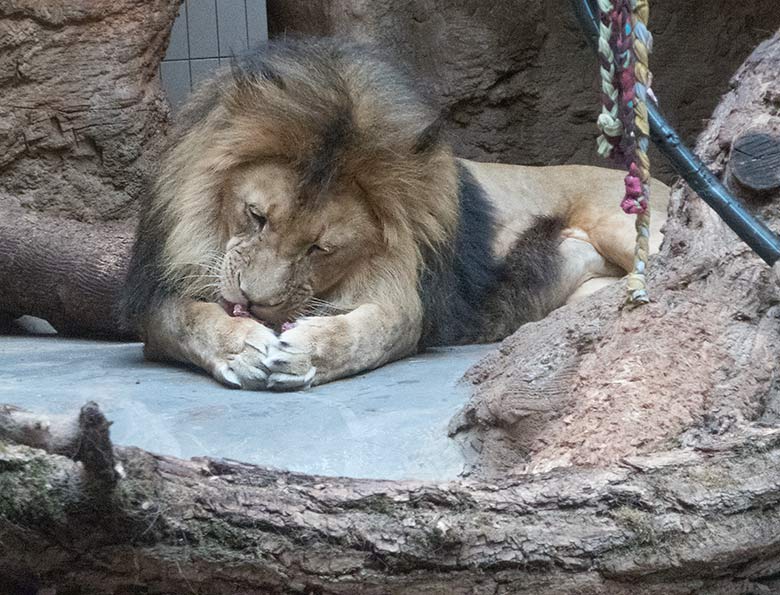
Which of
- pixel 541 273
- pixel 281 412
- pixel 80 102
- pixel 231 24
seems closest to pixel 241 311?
pixel 281 412

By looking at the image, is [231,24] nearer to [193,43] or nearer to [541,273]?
[193,43]

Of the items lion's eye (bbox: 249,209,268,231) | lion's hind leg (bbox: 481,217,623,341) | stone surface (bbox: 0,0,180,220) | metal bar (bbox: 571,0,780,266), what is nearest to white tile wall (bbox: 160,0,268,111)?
stone surface (bbox: 0,0,180,220)

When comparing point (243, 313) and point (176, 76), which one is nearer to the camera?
point (243, 313)

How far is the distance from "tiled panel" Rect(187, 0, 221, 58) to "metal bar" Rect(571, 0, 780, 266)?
18.8ft

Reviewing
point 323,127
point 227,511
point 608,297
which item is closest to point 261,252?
point 323,127

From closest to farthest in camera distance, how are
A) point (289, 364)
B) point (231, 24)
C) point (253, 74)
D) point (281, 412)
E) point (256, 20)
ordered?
point (281, 412) → point (289, 364) → point (253, 74) → point (256, 20) → point (231, 24)

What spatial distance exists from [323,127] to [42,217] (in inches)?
87.6

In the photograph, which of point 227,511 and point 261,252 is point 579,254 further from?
point 227,511

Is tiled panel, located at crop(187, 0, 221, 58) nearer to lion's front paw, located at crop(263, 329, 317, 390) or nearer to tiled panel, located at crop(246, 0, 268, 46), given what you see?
tiled panel, located at crop(246, 0, 268, 46)

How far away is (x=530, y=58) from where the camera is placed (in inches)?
299

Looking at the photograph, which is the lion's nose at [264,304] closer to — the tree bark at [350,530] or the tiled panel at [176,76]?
the tree bark at [350,530]

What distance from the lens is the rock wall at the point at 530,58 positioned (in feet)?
24.2

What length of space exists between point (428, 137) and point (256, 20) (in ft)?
12.7

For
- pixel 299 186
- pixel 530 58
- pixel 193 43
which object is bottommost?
pixel 299 186
